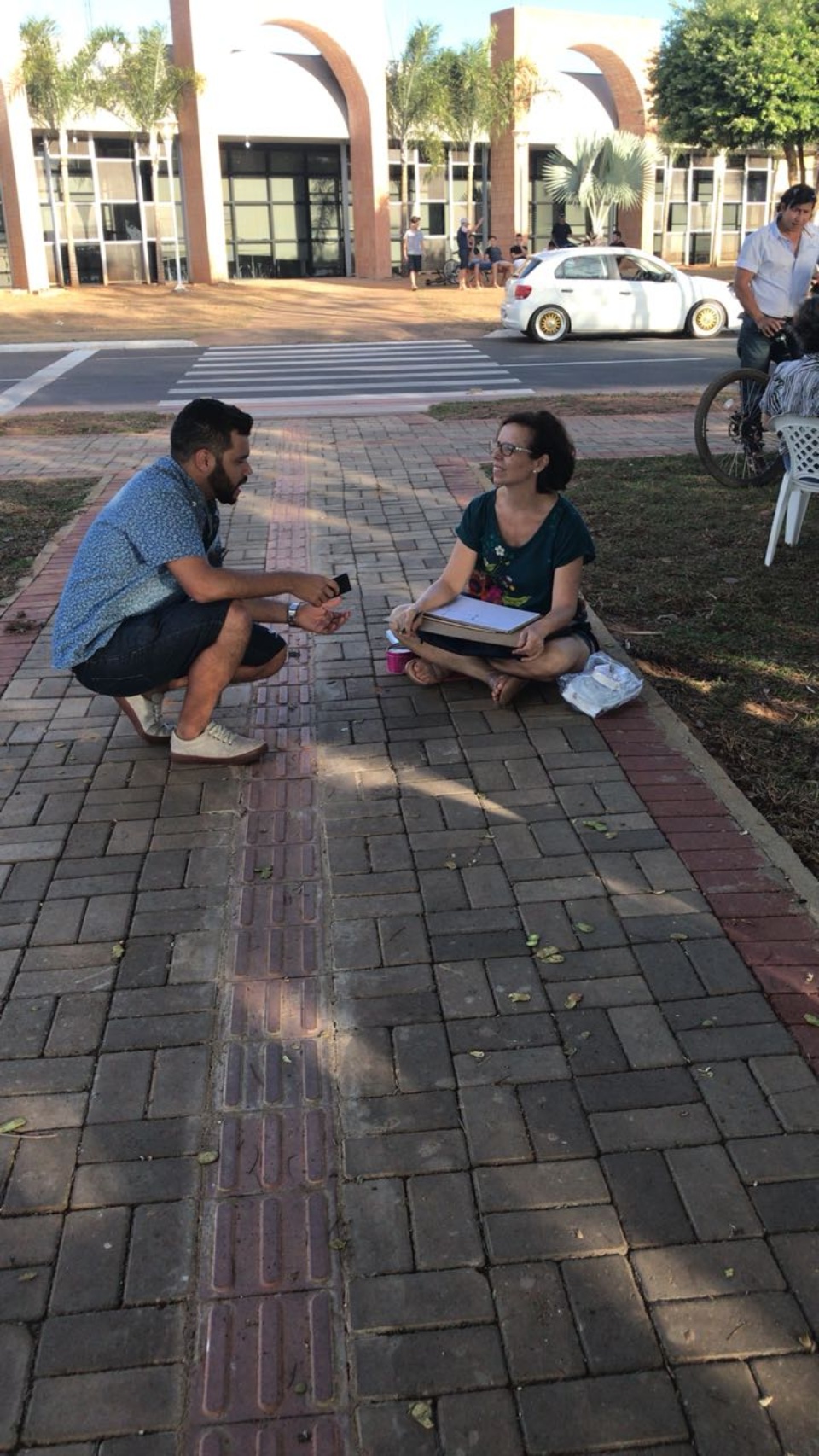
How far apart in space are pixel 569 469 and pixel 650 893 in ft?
6.02

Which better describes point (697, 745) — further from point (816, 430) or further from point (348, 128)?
point (348, 128)

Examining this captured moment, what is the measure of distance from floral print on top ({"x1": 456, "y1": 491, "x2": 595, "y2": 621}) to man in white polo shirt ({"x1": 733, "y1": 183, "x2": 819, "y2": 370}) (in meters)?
3.89

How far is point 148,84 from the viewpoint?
29.0 m

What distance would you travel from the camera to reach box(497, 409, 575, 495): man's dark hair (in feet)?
14.4

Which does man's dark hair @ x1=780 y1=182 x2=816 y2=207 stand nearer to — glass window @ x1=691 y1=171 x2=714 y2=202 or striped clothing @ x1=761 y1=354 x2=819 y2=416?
striped clothing @ x1=761 y1=354 x2=819 y2=416

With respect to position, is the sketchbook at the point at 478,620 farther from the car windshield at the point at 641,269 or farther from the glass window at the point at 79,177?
the glass window at the point at 79,177

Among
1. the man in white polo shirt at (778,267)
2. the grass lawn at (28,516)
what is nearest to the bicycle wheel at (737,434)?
the man in white polo shirt at (778,267)

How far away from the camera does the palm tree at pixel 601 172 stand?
30719mm

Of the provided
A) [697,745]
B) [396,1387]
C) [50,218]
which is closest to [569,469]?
[697,745]

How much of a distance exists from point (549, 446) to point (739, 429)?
4.19 metres

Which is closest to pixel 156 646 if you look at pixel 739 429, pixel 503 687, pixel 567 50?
pixel 503 687

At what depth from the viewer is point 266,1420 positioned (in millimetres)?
1950

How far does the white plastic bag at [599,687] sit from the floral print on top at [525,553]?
24 centimetres

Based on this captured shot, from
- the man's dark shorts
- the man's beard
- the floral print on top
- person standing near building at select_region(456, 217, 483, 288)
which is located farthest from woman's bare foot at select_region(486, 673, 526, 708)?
person standing near building at select_region(456, 217, 483, 288)
